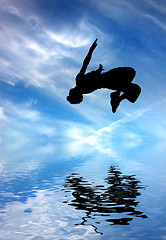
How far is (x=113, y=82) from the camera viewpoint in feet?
21.2

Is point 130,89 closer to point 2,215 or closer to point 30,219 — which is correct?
point 30,219

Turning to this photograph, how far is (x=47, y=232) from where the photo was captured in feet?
24.0

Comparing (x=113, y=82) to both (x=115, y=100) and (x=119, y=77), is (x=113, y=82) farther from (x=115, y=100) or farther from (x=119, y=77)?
(x=115, y=100)

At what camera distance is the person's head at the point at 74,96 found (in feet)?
22.5

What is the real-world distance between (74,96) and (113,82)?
161 cm

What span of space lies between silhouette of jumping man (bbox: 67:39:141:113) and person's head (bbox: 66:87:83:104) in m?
0.20

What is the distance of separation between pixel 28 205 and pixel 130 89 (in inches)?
389

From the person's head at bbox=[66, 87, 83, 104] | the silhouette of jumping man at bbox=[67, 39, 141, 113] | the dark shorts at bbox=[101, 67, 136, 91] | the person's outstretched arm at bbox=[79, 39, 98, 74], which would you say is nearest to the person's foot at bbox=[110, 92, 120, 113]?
the silhouette of jumping man at bbox=[67, 39, 141, 113]

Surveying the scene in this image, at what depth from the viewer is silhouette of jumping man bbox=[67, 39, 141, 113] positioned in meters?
6.28

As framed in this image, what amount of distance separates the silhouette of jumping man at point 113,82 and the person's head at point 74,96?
20 centimetres

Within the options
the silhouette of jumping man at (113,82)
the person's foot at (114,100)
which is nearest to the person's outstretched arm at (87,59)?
the silhouette of jumping man at (113,82)

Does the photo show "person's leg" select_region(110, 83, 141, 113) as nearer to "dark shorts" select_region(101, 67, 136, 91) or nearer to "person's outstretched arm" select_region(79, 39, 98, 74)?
"dark shorts" select_region(101, 67, 136, 91)

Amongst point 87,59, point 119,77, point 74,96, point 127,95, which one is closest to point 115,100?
point 127,95

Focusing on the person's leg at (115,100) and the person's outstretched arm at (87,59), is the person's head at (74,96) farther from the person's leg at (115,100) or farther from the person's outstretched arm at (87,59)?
the person's leg at (115,100)
